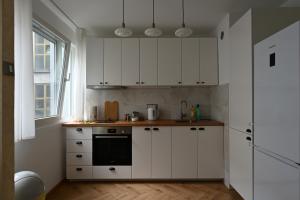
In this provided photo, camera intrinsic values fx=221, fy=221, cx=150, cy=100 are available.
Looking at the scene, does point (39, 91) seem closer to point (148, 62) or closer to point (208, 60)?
point (148, 62)

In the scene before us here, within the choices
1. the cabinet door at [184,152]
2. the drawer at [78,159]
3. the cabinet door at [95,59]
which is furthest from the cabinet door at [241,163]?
the cabinet door at [95,59]

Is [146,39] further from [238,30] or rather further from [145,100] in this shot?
[238,30]

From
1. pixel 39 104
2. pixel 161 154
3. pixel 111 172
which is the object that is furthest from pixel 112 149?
pixel 39 104

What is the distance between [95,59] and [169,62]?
4.07ft

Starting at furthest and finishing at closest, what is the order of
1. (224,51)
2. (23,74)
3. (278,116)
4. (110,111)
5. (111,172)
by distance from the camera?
(110,111) < (111,172) < (224,51) < (23,74) < (278,116)

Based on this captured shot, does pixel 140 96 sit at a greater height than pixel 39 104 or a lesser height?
greater

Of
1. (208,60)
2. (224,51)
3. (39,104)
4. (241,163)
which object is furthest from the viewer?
(208,60)

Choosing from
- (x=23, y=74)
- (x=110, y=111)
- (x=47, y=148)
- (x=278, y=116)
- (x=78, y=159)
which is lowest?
(x=78, y=159)

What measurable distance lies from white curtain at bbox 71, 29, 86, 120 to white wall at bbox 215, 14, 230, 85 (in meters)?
2.28

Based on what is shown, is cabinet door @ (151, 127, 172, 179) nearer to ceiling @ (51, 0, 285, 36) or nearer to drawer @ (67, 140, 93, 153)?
drawer @ (67, 140, 93, 153)

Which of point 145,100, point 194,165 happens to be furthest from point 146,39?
point 194,165

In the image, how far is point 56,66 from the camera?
11.2 ft

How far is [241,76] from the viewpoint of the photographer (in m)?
2.55

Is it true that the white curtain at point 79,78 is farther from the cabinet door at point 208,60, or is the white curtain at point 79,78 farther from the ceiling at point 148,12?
the cabinet door at point 208,60
